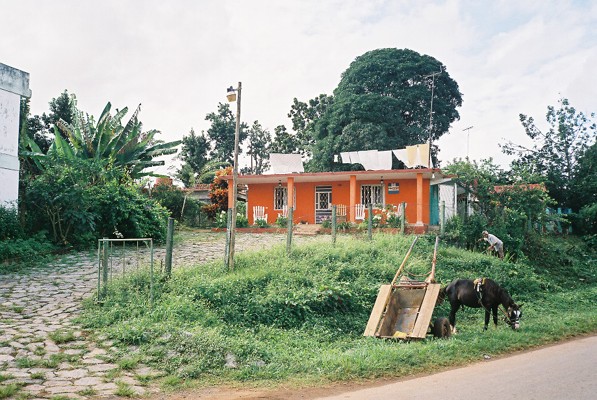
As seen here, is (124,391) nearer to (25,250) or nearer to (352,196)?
(25,250)

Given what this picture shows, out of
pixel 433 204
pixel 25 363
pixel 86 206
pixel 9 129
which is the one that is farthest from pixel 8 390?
pixel 433 204

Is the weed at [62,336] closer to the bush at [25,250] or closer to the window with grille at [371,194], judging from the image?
the bush at [25,250]

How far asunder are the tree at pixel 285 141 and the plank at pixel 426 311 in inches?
1315

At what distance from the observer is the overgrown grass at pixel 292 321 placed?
6785 mm

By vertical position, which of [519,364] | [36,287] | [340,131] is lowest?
[519,364]

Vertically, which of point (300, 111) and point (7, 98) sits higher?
point (300, 111)

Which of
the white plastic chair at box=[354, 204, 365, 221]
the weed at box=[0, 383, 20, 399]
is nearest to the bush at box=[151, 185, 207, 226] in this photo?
the white plastic chair at box=[354, 204, 365, 221]

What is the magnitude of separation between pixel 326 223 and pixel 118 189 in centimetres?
802

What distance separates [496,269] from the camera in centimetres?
1459

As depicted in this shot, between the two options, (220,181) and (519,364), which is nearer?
(519,364)

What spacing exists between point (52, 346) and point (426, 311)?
5.59 m

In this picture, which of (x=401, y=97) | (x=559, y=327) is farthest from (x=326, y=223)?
(x=401, y=97)

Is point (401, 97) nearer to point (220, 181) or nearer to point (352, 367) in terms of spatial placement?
point (220, 181)

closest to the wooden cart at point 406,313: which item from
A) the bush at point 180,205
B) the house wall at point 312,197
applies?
the house wall at point 312,197
